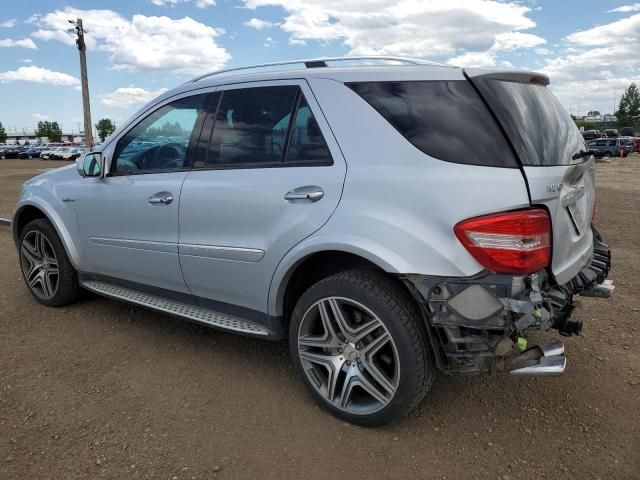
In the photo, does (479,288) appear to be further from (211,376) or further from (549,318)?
(211,376)

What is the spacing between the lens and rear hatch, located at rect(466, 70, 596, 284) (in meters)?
2.45

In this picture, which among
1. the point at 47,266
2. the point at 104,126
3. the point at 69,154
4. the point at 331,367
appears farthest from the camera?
the point at 104,126

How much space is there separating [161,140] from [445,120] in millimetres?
2045

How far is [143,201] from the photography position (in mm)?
3592

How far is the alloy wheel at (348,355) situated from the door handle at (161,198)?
1229mm

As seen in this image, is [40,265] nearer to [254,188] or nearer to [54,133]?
[254,188]

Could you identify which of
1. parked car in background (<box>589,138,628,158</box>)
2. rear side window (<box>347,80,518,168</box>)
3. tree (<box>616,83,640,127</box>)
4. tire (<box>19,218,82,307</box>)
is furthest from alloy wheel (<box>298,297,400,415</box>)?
tree (<box>616,83,640,127</box>)

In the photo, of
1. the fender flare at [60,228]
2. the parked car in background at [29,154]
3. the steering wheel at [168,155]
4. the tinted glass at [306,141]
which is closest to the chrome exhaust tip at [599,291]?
the tinted glass at [306,141]

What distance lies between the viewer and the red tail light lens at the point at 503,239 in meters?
2.34

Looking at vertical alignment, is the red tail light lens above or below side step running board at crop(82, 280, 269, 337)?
above

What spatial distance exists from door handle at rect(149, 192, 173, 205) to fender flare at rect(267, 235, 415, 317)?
37.7 inches

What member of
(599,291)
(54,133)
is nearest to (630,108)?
(599,291)

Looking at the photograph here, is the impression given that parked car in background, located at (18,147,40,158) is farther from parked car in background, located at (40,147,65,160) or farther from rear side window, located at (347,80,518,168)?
rear side window, located at (347,80,518,168)

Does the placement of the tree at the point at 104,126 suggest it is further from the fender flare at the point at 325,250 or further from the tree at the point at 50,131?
the fender flare at the point at 325,250
